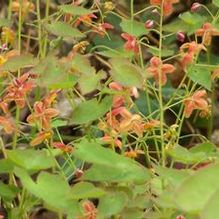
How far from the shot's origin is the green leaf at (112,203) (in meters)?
1.25

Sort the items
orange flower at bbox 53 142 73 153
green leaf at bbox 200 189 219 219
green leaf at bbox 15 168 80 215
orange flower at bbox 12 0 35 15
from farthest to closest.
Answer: orange flower at bbox 12 0 35 15 < orange flower at bbox 53 142 73 153 < green leaf at bbox 15 168 80 215 < green leaf at bbox 200 189 219 219

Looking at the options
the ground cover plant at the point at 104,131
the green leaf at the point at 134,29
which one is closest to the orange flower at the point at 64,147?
the ground cover plant at the point at 104,131

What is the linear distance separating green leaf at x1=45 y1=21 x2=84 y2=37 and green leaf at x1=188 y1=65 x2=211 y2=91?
212 millimetres

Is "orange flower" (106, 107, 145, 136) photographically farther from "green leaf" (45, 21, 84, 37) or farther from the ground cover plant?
"green leaf" (45, 21, 84, 37)

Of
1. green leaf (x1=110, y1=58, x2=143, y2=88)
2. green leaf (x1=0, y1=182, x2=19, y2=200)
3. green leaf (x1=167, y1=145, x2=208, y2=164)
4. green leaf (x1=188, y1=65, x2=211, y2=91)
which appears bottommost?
green leaf (x1=0, y1=182, x2=19, y2=200)

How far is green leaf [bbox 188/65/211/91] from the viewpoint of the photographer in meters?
1.48

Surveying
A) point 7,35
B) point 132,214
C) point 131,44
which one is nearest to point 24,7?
point 7,35

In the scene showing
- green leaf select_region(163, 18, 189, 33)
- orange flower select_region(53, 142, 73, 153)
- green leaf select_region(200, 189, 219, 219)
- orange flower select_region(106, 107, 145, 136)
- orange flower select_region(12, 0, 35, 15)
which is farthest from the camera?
orange flower select_region(12, 0, 35, 15)

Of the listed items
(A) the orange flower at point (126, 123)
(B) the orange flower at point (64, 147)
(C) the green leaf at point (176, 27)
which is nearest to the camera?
(A) the orange flower at point (126, 123)

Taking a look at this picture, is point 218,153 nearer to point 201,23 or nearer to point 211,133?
point 201,23

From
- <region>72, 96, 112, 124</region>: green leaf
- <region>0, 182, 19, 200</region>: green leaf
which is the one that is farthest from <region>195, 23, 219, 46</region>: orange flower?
<region>0, 182, 19, 200</region>: green leaf

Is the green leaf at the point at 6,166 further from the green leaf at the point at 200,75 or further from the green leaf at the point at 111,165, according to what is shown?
the green leaf at the point at 200,75

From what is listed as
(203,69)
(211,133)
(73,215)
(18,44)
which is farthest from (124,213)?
(211,133)

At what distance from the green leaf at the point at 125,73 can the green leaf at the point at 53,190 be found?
0.18 metres
